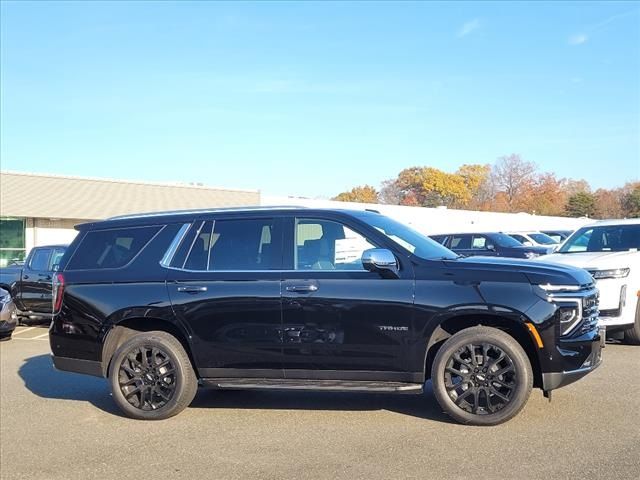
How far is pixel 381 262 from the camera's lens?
564 centimetres

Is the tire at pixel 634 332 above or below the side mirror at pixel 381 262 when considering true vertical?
below

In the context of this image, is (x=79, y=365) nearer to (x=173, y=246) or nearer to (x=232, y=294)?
(x=173, y=246)

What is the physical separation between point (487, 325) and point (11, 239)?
108 ft

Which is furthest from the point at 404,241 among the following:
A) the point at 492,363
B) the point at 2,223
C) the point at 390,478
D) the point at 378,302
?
the point at 2,223

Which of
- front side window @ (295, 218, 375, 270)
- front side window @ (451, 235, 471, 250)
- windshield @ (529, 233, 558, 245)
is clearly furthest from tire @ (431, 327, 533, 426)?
windshield @ (529, 233, 558, 245)

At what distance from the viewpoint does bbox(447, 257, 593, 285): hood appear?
A: 5512 millimetres

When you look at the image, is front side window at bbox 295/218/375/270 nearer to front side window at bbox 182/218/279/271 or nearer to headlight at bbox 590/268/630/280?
front side window at bbox 182/218/279/271

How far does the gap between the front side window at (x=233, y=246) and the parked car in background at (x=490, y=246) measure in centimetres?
1147

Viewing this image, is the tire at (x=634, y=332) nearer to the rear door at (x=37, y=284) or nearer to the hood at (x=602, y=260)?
the hood at (x=602, y=260)

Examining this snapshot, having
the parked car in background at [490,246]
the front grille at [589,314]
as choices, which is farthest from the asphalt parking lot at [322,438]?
the parked car in background at [490,246]

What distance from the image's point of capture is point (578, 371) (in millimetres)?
5523

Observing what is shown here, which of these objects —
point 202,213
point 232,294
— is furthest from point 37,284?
point 232,294

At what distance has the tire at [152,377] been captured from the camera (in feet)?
20.4

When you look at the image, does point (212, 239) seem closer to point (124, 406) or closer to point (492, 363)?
point (124, 406)
